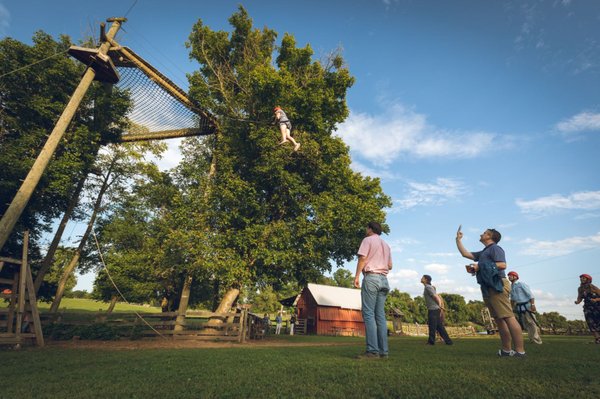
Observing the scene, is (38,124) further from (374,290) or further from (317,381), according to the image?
(317,381)

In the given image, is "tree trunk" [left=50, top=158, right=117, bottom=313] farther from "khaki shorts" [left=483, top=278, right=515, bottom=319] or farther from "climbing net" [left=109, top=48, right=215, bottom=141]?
"khaki shorts" [left=483, top=278, right=515, bottom=319]

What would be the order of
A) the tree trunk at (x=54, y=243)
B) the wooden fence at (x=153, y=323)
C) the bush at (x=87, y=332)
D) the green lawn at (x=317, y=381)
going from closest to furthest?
the green lawn at (x=317, y=381) < the bush at (x=87, y=332) < the wooden fence at (x=153, y=323) < the tree trunk at (x=54, y=243)

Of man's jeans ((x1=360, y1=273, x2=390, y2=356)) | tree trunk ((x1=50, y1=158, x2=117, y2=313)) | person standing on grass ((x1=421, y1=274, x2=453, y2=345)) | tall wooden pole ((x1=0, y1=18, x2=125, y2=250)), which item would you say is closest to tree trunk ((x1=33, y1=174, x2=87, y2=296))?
tree trunk ((x1=50, y1=158, x2=117, y2=313))

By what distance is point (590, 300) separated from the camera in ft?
29.6

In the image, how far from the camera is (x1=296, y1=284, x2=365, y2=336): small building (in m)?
31.8

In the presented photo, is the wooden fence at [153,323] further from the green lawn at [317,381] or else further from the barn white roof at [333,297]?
the barn white roof at [333,297]

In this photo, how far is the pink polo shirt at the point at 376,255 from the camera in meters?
5.28

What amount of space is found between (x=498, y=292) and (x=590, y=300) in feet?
21.6

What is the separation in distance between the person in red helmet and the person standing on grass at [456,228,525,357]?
5.98 metres

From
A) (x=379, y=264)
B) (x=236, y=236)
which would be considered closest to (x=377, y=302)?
(x=379, y=264)

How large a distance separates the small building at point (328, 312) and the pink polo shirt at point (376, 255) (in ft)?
94.0

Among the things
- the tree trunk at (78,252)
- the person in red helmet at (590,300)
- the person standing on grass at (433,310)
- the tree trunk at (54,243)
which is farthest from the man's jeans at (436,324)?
the tree trunk at (78,252)

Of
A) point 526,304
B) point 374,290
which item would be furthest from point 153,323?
point 526,304

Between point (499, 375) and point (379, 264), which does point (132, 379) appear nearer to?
point (379, 264)
